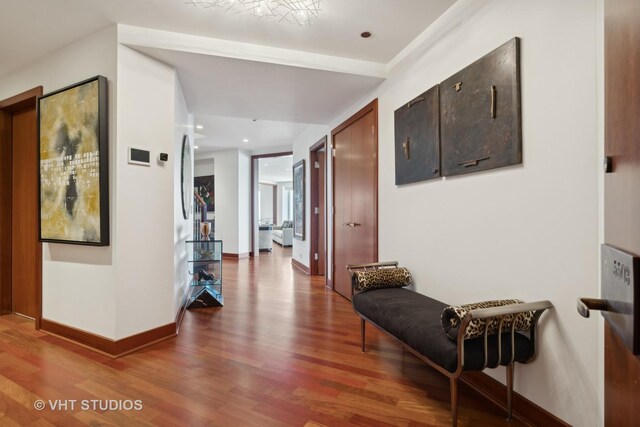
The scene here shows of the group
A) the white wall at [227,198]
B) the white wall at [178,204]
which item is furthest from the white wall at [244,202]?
the white wall at [178,204]

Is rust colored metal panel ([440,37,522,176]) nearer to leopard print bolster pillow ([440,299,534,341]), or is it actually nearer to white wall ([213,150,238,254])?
leopard print bolster pillow ([440,299,534,341])

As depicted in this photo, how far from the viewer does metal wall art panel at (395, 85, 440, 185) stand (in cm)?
234

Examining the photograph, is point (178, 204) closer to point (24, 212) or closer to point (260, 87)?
point (260, 87)

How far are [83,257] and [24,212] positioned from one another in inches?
52.6

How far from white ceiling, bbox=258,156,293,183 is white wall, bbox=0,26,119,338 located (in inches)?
236

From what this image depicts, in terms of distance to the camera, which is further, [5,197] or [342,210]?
[342,210]

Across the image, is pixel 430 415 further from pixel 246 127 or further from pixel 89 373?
pixel 246 127

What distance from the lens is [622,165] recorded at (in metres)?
0.65

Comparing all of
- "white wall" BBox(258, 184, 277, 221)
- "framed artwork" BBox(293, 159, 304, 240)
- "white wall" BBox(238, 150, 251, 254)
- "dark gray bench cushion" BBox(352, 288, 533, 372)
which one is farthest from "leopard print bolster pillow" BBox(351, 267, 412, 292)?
"white wall" BBox(258, 184, 277, 221)

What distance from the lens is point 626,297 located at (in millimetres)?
569

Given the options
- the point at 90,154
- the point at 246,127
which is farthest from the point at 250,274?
the point at 90,154

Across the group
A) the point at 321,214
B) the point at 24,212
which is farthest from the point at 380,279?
the point at 24,212

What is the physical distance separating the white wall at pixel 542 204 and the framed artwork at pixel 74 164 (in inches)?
101

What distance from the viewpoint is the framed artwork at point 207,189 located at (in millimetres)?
7867
